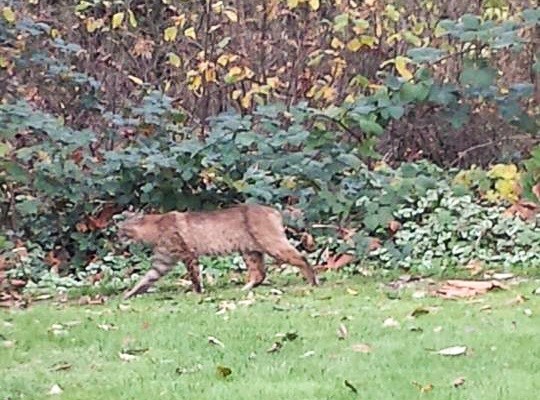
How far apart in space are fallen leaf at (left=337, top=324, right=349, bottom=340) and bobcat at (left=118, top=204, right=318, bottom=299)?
2.85m

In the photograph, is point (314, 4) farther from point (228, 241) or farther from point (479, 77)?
point (479, 77)

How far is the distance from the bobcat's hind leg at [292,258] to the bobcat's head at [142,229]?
3.35 feet

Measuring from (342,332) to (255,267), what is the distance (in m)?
3.18

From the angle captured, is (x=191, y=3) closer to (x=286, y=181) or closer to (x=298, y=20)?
(x=298, y=20)

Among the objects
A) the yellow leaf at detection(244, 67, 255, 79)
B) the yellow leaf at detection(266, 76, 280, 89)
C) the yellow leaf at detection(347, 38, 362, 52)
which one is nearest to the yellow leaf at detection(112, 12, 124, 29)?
the yellow leaf at detection(244, 67, 255, 79)

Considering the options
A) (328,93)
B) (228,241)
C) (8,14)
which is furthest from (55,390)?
(328,93)

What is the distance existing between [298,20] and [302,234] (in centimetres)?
342

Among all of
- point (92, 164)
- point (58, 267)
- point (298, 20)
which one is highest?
point (298, 20)

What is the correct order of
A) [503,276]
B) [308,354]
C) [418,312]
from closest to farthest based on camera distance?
1. [308,354]
2. [418,312]
3. [503,276]

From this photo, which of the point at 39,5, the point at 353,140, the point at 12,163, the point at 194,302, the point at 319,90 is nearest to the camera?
the point at 194,302

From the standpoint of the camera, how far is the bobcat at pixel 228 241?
11.1 meters

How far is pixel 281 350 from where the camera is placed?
7562 millimetres

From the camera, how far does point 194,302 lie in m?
9.95

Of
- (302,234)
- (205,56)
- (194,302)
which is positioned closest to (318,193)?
(302,234)
